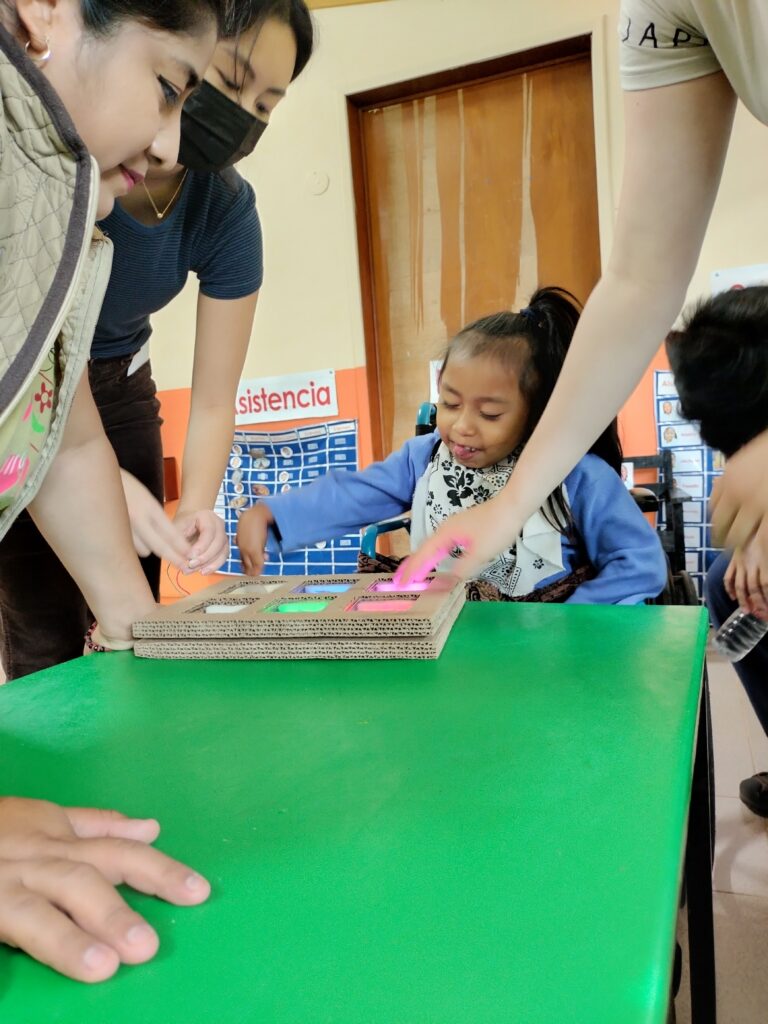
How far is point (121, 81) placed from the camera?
50 centimetres

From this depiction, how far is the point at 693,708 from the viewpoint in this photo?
0.51 metres

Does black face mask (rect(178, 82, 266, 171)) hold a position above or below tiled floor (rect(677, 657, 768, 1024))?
above

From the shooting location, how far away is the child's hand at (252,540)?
1240 mm

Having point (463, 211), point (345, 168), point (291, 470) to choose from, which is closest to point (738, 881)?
point (291, 470)

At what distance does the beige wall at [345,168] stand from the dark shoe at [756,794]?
1523mm

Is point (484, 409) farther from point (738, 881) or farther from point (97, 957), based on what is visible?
point (97, 957)

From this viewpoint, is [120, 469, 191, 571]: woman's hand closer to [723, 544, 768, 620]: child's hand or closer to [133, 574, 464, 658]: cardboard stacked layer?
[133, 574, 464, 658]: cardboard stacked layer

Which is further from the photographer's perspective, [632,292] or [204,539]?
[204,539]

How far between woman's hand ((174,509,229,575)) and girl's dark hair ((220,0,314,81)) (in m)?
0.55

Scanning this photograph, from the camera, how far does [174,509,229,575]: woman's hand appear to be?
0.92 metres

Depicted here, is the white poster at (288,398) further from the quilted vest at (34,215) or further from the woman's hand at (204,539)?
the quilted vest at (34,215)

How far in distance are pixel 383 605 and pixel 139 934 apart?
0.47 meters

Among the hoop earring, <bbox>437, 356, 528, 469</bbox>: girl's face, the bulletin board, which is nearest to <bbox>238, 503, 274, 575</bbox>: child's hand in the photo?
<bbox>437, 356, 528, 469</bbox>: girl's face

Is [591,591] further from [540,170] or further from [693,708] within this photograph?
[540,170]
